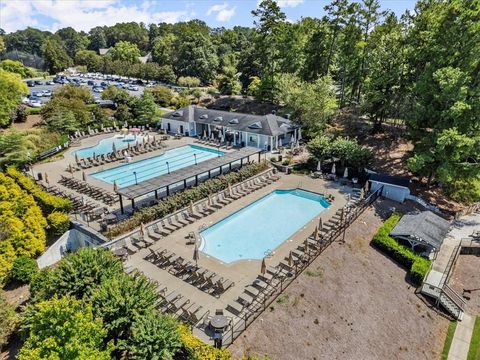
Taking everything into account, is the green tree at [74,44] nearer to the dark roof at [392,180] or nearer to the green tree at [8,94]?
the green tree at [8,94]

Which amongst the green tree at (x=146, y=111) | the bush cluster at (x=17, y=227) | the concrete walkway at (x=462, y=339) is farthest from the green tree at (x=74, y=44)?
the concrete walkway at (x=462, y=339)

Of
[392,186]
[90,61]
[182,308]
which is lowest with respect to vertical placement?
[182,308]

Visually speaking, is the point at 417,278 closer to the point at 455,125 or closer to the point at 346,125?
the point at 455,125

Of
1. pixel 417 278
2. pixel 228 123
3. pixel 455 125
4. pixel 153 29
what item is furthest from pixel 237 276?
pixel 153 29

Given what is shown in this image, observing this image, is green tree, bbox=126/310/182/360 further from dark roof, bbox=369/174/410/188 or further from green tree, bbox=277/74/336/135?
green tree, bbox=277/74/336/135

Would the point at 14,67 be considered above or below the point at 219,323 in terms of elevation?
above

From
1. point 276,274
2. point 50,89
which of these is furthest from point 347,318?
point 50,89

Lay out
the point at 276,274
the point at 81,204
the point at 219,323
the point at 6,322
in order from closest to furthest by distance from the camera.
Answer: the point at 219,323 → the point at 6,322 → the point at 276,274 → the point at 81,204

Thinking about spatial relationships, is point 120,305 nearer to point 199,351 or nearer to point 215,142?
point 199,351
